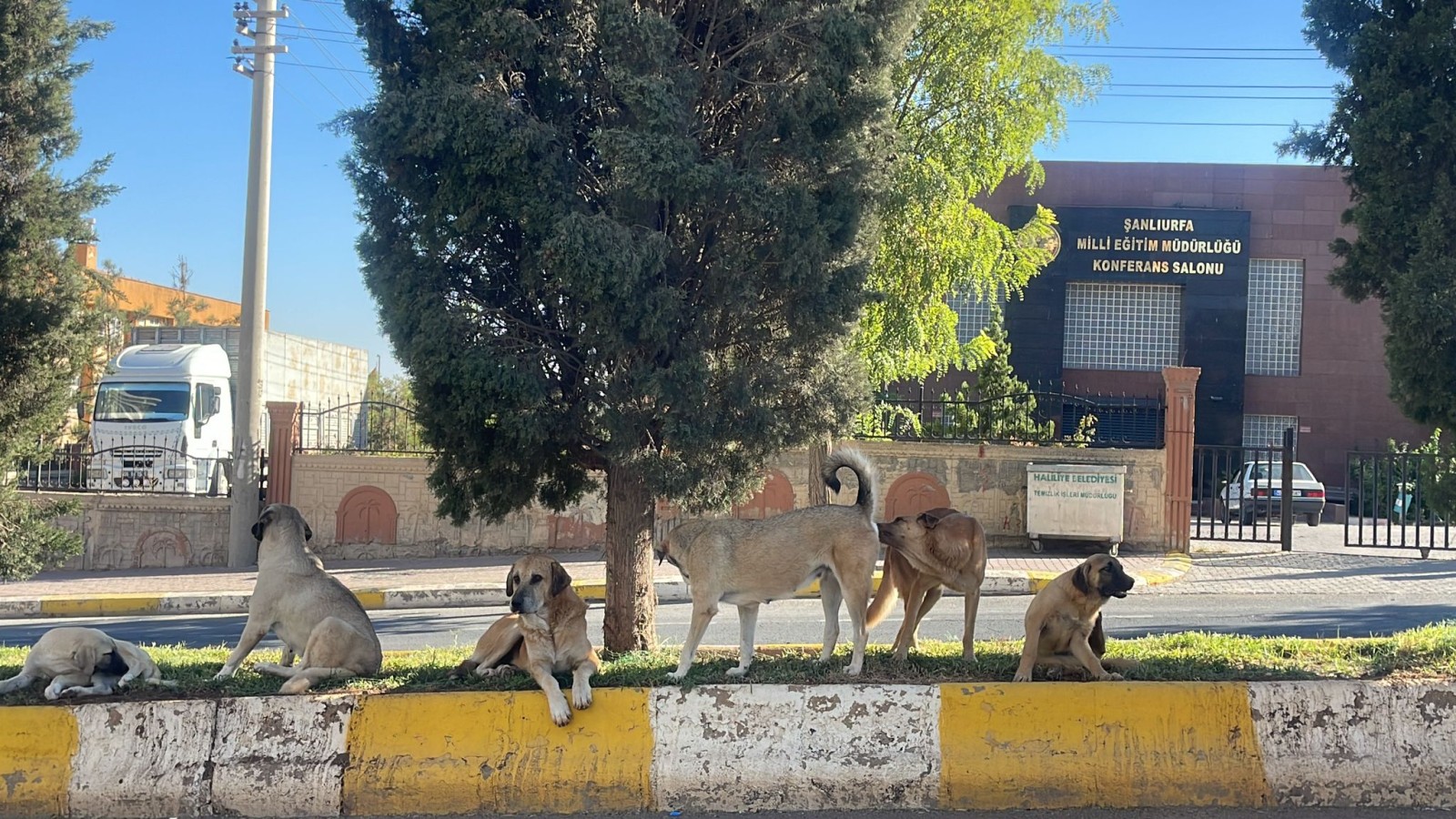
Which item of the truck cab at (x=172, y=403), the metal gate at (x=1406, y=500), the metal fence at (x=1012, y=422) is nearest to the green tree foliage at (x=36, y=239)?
the metal gate at (x=1406, y=500)

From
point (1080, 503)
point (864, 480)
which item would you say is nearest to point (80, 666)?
point (864, 480)

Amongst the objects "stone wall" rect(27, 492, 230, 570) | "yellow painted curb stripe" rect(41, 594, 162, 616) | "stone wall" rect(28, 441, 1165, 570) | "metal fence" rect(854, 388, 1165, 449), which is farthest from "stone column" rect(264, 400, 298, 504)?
"metal fence" rect(854, 388, 1165, 449)

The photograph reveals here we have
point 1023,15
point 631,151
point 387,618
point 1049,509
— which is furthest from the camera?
point 1049,509

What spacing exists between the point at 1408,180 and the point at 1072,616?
3.21m

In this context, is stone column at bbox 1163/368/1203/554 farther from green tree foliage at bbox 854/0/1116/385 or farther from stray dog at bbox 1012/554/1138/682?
stray dog at bbox 1012/554/1138/682

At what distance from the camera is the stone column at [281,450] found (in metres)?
17.5

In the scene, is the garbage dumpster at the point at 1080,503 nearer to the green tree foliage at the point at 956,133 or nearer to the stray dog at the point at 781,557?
the green tree foliage at the point at 956,133

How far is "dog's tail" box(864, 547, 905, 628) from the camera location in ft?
20.4

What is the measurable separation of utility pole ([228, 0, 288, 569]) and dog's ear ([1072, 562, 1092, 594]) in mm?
14188

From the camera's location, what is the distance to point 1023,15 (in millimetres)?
13547

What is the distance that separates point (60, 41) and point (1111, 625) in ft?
32.8

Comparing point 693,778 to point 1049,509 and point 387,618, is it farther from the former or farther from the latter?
point 1049,509

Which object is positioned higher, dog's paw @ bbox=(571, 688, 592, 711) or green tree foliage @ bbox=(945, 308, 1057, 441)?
green tree foliage @ bbox=(945, 308, 1057, 441)

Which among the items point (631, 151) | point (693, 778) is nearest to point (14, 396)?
point (631, 151)
